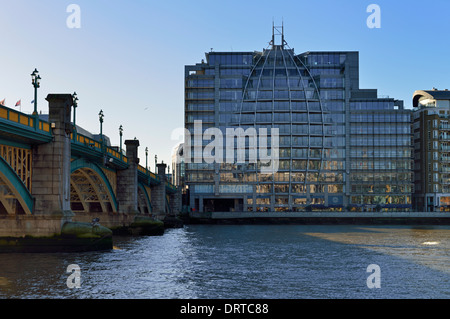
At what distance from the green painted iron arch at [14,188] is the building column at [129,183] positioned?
90.7 ft

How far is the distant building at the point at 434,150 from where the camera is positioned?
5522 inches

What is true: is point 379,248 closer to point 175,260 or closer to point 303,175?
point 175,260

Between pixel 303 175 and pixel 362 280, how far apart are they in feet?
377

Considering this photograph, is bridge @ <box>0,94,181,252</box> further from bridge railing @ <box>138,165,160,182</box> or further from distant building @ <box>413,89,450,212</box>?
A: distant building @ <box>413,89,450,212</box>

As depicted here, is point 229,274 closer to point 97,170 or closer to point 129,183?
point 97,170

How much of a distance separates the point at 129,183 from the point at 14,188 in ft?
106

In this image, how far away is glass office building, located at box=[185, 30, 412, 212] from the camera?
5600 inches

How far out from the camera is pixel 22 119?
1377 inches

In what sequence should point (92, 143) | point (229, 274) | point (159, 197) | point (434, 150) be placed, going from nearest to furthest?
point (229, 274) < point (92, 143) < point (159, 197) < point (434, 150)

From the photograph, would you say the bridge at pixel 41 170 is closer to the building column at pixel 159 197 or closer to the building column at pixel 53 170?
the building column at pixel 53 170

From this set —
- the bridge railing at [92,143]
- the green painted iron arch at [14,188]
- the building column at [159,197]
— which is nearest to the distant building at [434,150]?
the building column at [159,197]

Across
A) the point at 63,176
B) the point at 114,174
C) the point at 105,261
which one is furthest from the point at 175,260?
the point at 114,174

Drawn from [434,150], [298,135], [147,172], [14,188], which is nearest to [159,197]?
[147,172]

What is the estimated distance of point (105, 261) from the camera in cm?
3744
